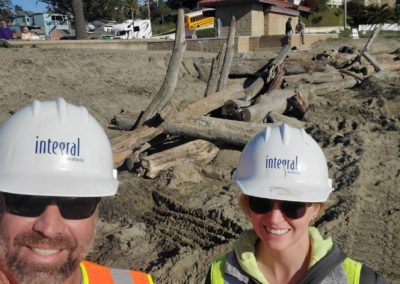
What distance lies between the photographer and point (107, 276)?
7.18 ft

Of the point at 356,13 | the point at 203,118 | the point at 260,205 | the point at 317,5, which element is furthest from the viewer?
the point at 356,13

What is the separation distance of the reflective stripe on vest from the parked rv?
42411 mm

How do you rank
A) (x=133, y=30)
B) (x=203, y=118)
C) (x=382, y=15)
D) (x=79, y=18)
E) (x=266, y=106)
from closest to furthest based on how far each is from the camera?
1. (x=203, y=118)
2. (x=266, y=106)
3. (x=79, y=18)
4. (x=133, y=30)
5. (x=382, y=15)

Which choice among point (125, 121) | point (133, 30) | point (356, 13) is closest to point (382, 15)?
point (356, 13)

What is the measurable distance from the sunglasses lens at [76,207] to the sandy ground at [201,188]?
330cm

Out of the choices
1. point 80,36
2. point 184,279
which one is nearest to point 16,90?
point 184,279

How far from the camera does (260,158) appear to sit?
2588 mm

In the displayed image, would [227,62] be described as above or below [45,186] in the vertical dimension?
below

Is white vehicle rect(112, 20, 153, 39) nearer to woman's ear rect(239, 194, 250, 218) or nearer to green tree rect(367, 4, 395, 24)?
green tree rect(367, 4, 395, 24)

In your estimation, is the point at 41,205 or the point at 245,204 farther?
the point at 245,204

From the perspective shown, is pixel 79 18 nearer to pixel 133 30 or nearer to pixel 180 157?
pixel 180 157

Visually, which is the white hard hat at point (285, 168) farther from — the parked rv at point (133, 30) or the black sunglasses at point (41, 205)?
the parked rv at point (133, 30)

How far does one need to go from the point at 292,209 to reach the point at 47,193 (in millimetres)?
1190

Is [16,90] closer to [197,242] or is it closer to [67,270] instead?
[197,242]
